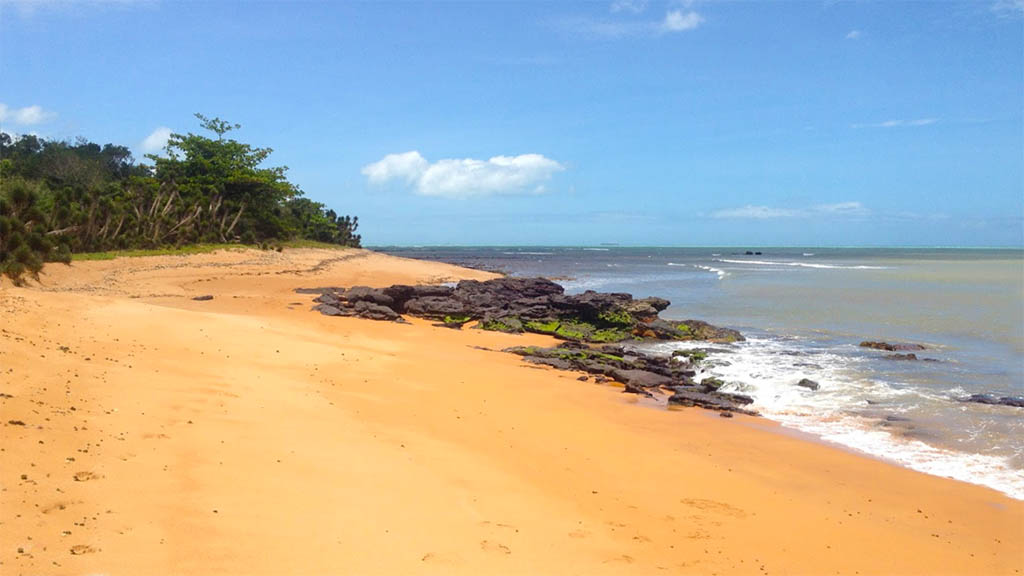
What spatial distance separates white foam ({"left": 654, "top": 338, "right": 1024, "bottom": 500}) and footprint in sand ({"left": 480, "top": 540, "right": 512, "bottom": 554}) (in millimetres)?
6917

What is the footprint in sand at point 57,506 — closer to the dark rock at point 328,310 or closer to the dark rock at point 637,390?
the dark rock at point 637,390

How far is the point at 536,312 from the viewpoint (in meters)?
23.3

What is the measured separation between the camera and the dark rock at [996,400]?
13.0m

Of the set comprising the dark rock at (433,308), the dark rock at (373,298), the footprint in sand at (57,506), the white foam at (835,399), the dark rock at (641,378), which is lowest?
the white foam at (835,399)

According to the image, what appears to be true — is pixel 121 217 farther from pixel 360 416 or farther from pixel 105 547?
pixel 105 547

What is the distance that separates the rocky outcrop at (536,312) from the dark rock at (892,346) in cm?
363

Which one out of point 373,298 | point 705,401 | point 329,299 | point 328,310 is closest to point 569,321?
point 373,298

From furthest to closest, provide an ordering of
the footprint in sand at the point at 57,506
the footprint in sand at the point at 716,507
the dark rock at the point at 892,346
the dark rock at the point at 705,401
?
the dark rock at the point at 892,346, the dark rock at the point at 705,401, the footprint in sand at the point at 716,507, the footprint in sand at the point at 57,506

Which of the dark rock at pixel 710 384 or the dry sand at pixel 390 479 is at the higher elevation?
the dry sand at pixel 390 479

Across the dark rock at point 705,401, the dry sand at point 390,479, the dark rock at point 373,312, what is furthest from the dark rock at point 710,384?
the dark rock at point 373,312

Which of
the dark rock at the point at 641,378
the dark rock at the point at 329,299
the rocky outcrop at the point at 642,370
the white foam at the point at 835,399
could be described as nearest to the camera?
the white foam at the point at 835,399

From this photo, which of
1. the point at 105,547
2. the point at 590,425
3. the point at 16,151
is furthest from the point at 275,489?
the point at 16,151

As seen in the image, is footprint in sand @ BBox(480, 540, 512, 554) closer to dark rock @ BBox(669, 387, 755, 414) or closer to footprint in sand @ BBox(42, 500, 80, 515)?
footprint in sand @ BBox(42, 500, 80, 515)

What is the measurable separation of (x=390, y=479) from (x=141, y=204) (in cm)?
3777
